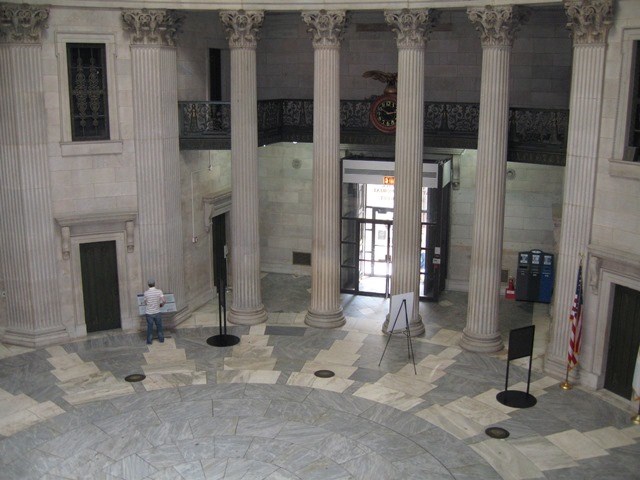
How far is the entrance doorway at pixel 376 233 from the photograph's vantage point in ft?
75.6

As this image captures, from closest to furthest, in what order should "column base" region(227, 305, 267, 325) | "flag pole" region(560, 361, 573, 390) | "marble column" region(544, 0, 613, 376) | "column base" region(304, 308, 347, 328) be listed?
"marble column" region(544, 0, 613, 376) → "flag pole" region(560, 361, 573, 390) → "column base" region(304, 308, 347, 328) → "column base" region(227, 305, 267, 325)

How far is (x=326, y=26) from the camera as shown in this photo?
1939cm

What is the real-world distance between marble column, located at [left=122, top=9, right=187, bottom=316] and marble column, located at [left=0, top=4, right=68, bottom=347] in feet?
7.13

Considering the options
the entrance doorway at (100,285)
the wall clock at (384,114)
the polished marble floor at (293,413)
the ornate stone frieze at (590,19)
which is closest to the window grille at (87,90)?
the entrance doorway at (100,285)

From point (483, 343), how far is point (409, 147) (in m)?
5.06

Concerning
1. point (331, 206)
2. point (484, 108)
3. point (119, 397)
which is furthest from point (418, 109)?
point (119, 397)

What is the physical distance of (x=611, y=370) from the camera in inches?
675

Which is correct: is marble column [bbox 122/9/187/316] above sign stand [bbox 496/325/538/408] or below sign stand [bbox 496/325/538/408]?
above

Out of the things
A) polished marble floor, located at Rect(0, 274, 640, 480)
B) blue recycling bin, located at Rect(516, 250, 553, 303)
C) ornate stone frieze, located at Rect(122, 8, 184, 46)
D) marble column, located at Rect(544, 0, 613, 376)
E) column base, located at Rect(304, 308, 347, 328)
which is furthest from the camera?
blue recycling bin, located at Rect(516, 250, 553, 303)

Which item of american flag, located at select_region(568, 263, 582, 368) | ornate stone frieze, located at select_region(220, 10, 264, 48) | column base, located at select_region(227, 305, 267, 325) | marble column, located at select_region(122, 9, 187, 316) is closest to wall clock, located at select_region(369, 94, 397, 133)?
ornate stone frieze, located at select_region(220, 10, 264, 48)

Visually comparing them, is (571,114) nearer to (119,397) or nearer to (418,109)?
(418,109)

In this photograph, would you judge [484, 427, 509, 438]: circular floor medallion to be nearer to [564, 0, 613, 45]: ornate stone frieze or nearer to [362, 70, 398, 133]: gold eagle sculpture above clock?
[564, 0, 613, 45]: ornate stone frieze

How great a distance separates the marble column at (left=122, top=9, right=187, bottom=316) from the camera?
19.5m

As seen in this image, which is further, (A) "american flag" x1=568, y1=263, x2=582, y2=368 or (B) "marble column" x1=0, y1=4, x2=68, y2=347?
(B) "marble column" x1=0, y1=4, x2=68, y2=347
